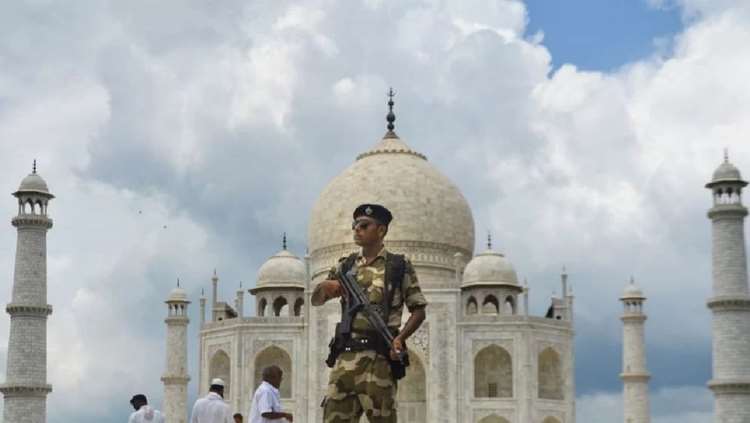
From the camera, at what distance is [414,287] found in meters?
7.62

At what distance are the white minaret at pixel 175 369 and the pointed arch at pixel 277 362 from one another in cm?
406

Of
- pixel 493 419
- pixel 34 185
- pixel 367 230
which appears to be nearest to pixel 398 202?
pixel 493 419

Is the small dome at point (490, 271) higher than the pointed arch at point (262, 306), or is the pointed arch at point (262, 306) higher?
the small dome at point (490, 271)

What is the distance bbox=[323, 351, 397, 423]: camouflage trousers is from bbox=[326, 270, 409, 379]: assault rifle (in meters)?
0.08

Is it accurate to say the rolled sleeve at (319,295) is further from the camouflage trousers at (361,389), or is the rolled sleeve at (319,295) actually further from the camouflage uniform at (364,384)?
the camouflage trousers at (361,389)

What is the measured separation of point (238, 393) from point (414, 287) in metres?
29.0

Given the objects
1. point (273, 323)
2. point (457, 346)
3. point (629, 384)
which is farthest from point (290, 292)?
point (629, 384)

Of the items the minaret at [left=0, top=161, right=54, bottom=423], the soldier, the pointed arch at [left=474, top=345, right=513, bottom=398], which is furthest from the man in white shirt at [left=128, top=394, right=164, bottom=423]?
the pointed arch at [left=474, top=345, right=513, bottom=398]

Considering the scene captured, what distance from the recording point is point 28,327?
31.2 metres

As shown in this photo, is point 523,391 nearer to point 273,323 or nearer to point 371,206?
point 273,323

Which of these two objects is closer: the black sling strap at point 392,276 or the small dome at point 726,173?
the black sling strap at point 392,276

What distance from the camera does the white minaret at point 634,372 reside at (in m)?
38.6

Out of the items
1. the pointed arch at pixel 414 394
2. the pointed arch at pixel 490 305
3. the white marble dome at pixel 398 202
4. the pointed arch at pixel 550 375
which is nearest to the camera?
the pointed arch at pixel 414 394

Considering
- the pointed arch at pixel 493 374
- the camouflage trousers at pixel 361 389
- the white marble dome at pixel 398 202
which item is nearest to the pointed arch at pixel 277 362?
the white marble dome at pixel 398 202
